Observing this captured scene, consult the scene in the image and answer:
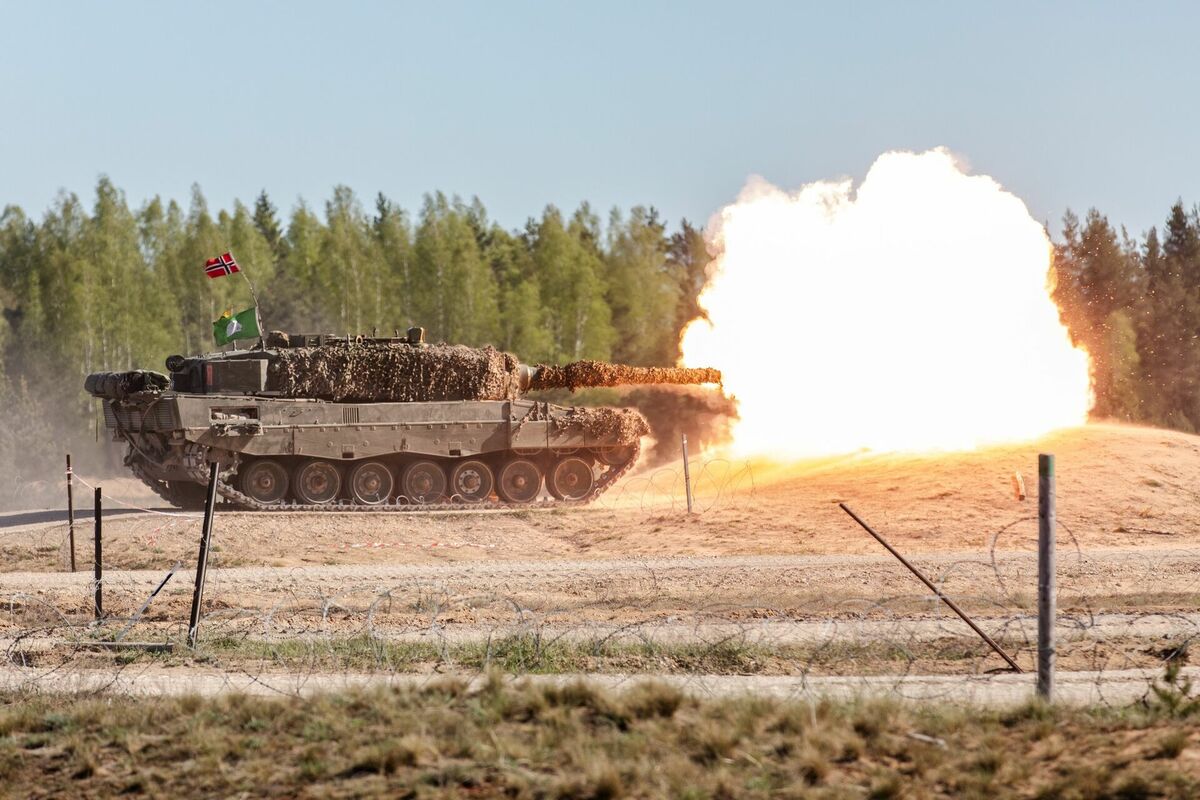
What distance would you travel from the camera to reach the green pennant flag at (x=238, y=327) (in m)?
31.8

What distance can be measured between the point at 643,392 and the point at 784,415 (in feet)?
52.4

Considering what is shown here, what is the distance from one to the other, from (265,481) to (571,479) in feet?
22.0

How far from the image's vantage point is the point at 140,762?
9.54 meters

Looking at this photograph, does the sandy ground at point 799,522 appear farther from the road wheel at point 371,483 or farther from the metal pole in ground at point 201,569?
the metal pole in ground at point 201,569

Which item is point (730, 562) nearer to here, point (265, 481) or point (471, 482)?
point (471, 482)

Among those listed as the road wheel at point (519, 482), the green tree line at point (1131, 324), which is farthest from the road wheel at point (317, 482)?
the green tree line at point (1131, 324)

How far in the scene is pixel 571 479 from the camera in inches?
1289

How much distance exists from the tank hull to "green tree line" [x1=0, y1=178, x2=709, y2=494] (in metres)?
23.0

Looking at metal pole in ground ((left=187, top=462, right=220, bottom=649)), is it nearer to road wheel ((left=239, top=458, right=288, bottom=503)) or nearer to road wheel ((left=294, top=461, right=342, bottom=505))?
road wheel ((left=239, top=458, right=288, bottom=503))

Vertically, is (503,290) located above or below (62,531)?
above

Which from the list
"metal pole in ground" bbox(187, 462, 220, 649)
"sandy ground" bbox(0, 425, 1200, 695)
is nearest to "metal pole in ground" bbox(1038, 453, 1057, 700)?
"sandy ground" bbox(0, 425, 1200, 695)

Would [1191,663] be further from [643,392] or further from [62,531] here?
[643,392]

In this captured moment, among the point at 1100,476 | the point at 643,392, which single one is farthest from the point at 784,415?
the point at 643,392

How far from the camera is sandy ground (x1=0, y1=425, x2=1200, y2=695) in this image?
14758 mm
